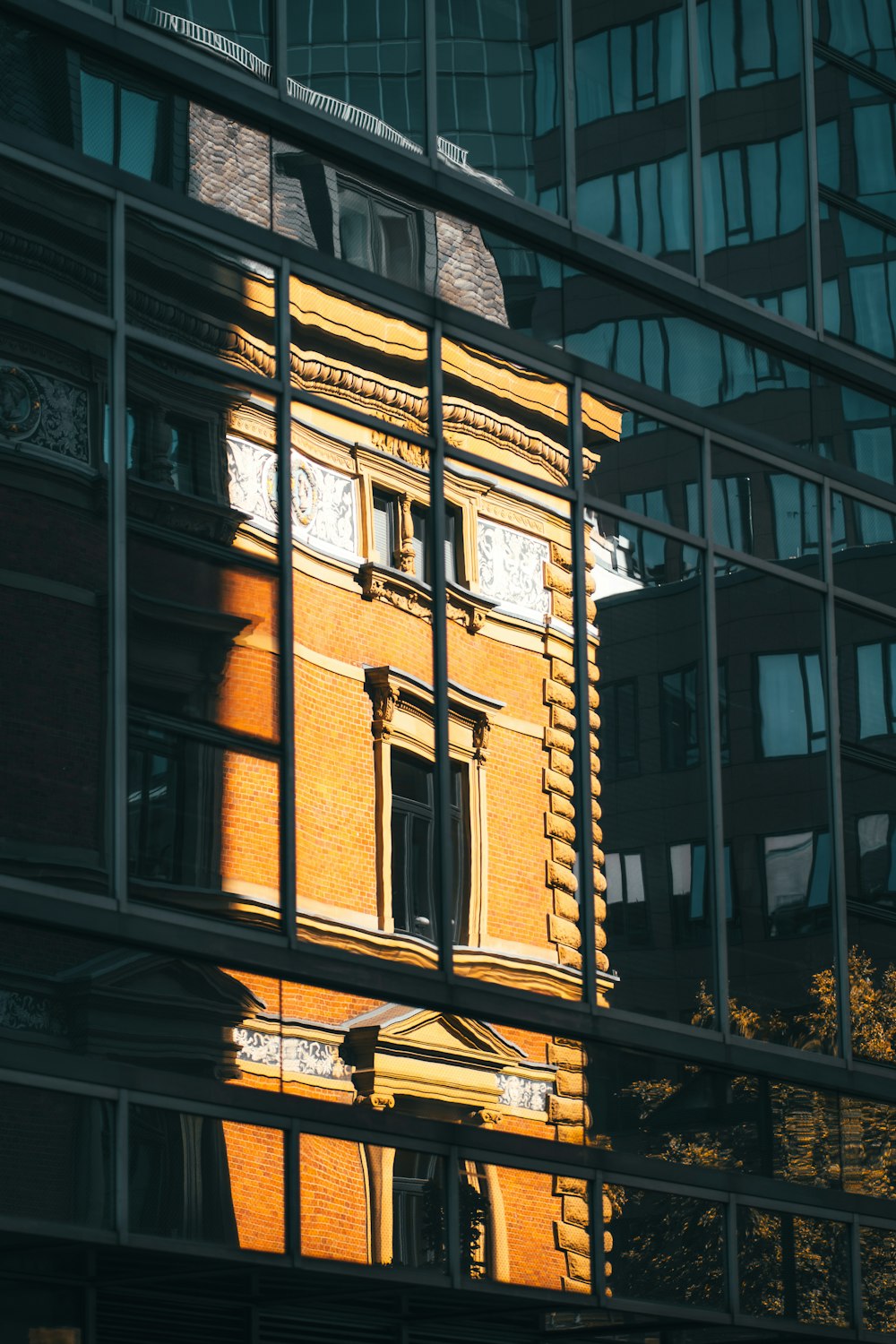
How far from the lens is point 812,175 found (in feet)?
63.5

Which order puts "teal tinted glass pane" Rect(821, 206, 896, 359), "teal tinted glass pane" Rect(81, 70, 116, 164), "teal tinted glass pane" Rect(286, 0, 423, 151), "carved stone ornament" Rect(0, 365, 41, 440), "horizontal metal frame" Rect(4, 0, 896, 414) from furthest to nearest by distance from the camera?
1. "teal tinted glass pane" Rect(821, 206, 896, 359)
2. "teal tinted glass pane" Rect(286, 0, 423, 151)
3. "horizontal metal frame" Rect(4, 0, 896, 414)
4. "teal tinted glass pane" Rect(81, 70, 116, 164)
5. "carved stone ornament" Rect(0, 365, 41, 440)

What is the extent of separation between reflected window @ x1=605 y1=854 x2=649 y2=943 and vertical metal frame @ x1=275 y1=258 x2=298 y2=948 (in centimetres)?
283

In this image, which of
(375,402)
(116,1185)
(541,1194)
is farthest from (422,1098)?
(375,402)

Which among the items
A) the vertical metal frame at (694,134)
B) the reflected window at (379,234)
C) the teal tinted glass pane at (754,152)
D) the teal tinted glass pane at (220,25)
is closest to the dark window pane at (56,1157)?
→ the reflected window at (379,234)

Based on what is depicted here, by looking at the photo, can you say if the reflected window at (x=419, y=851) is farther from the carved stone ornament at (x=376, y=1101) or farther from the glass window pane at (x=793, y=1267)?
the glass window pane at (x=793, y=1267)

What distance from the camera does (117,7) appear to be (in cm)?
1462

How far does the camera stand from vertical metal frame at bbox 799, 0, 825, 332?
19230mm

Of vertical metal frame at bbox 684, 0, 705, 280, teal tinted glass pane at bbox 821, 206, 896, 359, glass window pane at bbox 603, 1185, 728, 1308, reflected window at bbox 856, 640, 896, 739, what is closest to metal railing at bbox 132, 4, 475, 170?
vertical metal frame at bbox 684, 0, 705, 280

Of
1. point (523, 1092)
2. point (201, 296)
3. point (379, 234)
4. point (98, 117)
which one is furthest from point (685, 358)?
point (523, 1092)

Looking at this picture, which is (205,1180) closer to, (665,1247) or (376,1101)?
(376,1101)

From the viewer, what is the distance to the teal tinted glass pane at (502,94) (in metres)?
16.7

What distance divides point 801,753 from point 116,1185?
731 centimetres

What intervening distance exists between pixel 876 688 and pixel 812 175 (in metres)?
4.41

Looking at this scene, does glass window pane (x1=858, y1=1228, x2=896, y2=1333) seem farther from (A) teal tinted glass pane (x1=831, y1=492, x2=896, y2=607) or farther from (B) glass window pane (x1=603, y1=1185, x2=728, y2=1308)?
(A) teal tinted glass pane (x1=831, y1=492, x2=896, y2=607)
